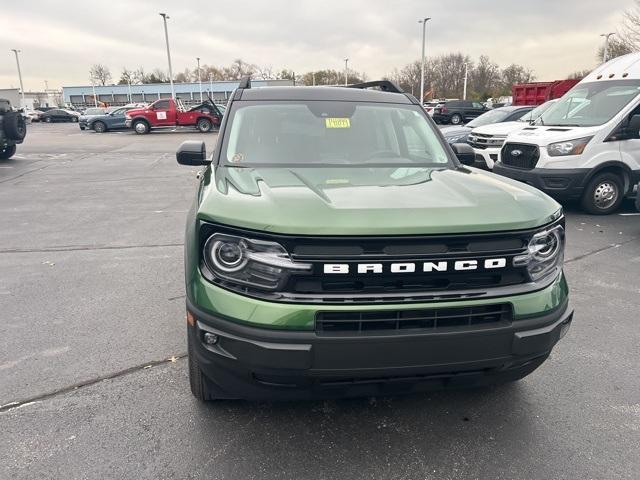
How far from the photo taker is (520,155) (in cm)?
796

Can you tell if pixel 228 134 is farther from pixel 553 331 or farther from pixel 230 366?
pixel 553 331

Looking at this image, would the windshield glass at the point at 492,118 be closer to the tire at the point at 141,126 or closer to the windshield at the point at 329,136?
the windshield at the point at 329,136

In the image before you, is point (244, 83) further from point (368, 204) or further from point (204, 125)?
point (204, 125)

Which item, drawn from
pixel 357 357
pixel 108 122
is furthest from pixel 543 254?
pixel 108 122

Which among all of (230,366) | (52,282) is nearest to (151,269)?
(52,282)

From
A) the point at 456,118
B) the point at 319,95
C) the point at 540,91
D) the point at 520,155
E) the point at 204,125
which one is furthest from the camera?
the point at 456,118

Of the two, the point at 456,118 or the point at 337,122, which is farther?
the point at 456,118

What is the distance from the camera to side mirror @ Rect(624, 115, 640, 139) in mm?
7008

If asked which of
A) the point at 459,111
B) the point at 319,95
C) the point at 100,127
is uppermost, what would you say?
the point at 319,95

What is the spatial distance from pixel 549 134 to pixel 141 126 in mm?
25138

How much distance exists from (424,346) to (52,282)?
4.17 m

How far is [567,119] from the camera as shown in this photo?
324 inches

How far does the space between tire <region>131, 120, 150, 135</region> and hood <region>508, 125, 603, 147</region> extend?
24.3 meters

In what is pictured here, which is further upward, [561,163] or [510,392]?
[561,163]
